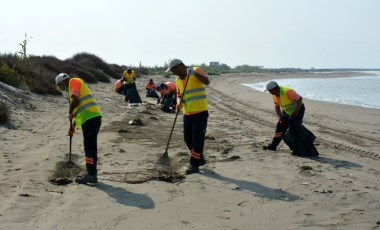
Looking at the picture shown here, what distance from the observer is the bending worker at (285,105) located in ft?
28.3

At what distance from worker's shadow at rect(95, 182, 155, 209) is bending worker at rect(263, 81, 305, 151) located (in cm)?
360

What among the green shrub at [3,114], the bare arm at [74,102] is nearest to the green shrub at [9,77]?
the green shrub at [3,114]

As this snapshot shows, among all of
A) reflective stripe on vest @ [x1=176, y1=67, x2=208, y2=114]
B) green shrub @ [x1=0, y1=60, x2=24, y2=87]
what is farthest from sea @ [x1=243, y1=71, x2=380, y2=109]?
reflective stripe on vest @ [x1=176, y1=67, x2=208, y2=114]

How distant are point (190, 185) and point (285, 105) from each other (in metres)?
3.12

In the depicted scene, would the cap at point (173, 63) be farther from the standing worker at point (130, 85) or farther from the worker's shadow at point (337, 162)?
the standing worker at point (130, 85)

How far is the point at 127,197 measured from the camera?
5914 millimetres

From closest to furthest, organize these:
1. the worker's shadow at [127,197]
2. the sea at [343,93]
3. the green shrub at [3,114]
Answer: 1. the worker's shadow at [127,197]
2. the green shrub at [3,114]
3. the sea at [343,93]

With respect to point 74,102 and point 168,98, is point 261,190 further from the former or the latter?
point 168,98

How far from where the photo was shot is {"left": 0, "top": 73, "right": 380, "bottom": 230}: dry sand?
5.05 meters

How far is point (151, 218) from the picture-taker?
5121 millimetres

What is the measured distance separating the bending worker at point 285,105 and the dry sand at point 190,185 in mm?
345

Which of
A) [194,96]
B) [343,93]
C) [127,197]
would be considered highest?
[194,96]

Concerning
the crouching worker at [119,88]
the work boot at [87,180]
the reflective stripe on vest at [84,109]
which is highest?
the reflective stripe on vest at [84,109]

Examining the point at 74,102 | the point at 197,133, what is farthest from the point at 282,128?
the point at 74,102
